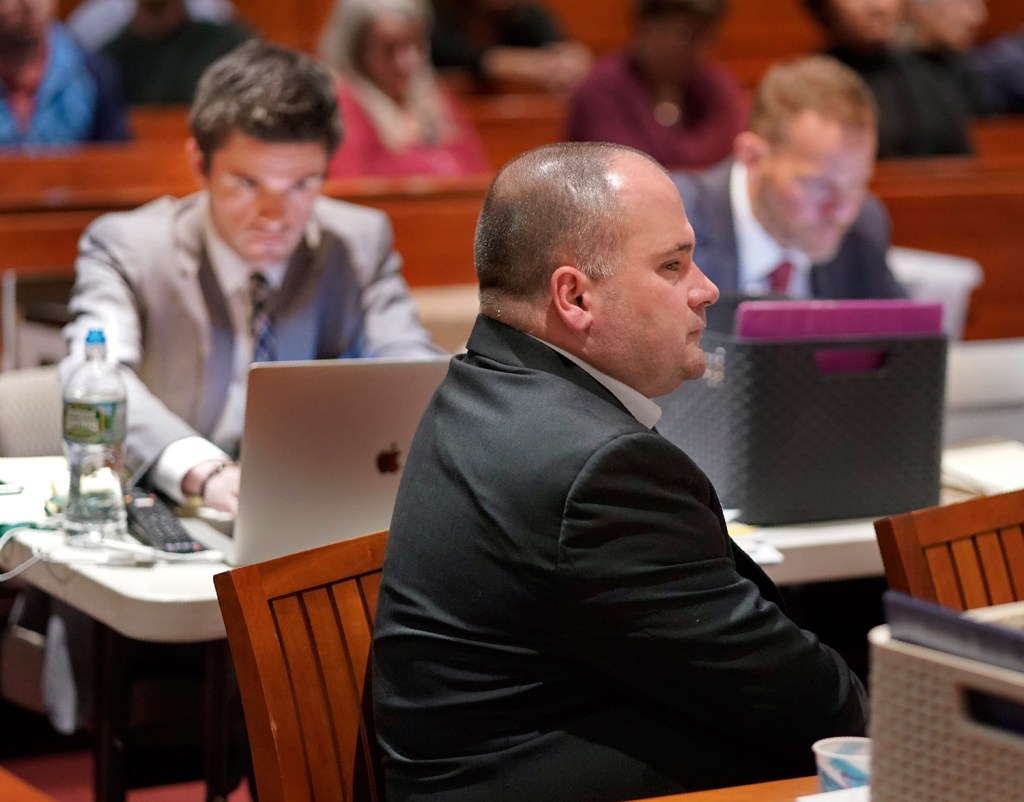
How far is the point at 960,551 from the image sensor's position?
1907 millimetres

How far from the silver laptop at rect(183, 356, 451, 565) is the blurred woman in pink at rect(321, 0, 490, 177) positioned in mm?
2457

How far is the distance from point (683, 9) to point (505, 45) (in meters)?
2.04

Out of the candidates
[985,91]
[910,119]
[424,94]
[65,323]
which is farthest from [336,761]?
[985,91]

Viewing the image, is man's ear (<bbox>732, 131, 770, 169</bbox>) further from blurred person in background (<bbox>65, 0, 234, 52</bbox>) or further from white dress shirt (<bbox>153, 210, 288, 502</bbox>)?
blurred person in background (<bbox>65, 0, 234, 52</bbox>)

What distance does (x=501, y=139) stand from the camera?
5844mm

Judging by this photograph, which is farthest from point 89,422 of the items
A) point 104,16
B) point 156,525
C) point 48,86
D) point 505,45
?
point 505,45

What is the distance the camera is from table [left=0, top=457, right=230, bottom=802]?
1850 millimetres

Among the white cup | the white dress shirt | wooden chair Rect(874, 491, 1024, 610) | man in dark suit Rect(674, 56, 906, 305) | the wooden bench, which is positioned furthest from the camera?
the wooden bench

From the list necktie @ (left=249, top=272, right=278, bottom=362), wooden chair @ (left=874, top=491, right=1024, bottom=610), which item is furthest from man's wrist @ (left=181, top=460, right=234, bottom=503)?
wooden chair @ (left=874, top=491, right=1024, bottom=610)

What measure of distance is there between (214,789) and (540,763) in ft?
2.82

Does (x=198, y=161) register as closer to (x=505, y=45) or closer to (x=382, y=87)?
(x=382, y=87)

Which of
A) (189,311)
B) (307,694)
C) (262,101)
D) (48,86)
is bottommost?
(307,694)

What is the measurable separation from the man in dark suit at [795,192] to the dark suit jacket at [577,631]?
55.0 inches

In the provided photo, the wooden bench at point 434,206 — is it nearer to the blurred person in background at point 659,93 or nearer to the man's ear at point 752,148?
the blurred person in background at point 659,93
